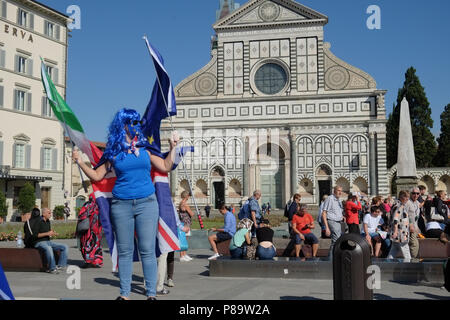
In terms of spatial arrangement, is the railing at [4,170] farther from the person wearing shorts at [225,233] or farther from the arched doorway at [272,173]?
the person wearing shorts at [225,233]

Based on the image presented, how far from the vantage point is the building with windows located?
32.4 metres

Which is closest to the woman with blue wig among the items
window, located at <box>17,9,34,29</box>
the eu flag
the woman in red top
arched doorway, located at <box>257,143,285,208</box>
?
the eu flag

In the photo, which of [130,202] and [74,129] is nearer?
[130,202]

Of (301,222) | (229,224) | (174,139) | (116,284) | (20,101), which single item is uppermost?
(20,101)

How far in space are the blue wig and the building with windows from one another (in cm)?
2819

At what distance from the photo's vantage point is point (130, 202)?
5535 mm

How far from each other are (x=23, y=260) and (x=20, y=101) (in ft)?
86.5

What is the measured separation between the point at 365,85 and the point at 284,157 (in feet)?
28.6

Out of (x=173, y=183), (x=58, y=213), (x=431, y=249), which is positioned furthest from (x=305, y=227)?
(x=173, y=183)

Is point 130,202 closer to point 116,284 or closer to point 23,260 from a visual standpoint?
point 116,284

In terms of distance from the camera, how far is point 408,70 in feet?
180

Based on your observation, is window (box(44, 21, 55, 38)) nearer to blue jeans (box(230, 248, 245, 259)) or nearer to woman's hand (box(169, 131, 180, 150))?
blue jeans (box(230, 248, 245, 259))

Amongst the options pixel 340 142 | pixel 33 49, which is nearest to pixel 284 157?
pixel 340 142
